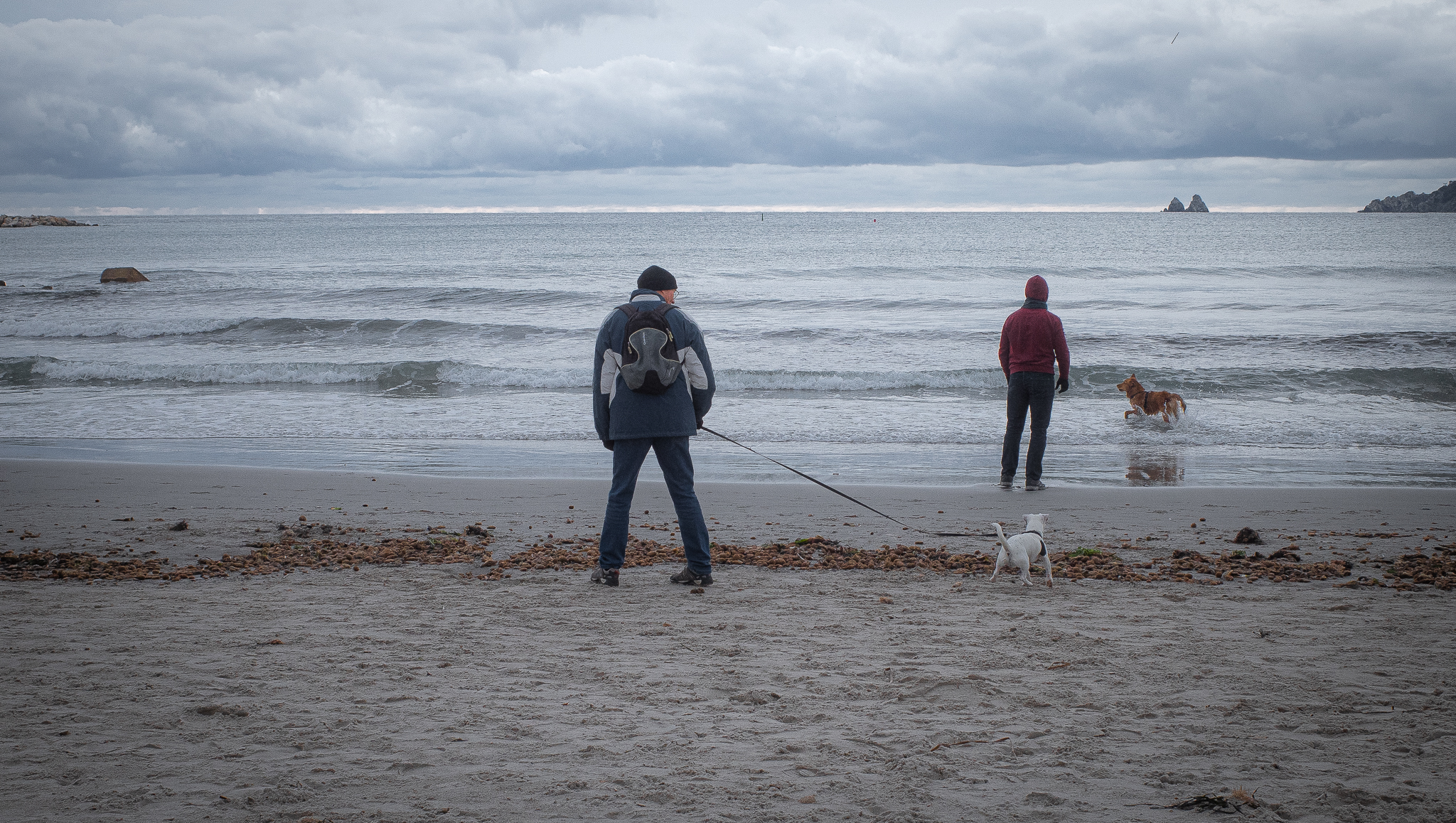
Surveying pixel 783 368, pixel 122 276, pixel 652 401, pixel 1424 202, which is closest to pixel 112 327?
pixel 122 276

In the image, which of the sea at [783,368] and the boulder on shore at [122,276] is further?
the boulder on shore at [122,276]

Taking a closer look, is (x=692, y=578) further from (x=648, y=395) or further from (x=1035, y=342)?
(x=1035, y=342)

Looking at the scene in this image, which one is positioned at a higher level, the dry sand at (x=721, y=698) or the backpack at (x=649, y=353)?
the backpack at (x=649, y=353)

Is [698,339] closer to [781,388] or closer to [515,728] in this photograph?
[515,728]

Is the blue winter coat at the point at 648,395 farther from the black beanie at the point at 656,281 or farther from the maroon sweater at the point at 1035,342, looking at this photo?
the maroon sweater at the point at 1035,342

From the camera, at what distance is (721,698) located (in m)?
3.32

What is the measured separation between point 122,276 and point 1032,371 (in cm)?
3522

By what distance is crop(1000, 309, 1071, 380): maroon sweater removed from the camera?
7.76m

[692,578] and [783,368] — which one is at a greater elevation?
[783,368]

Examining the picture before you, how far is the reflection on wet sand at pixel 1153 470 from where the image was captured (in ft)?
26.9

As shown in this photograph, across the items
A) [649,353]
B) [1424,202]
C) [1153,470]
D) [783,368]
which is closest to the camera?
[649,353]

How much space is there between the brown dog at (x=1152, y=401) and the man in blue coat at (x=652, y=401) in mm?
8215

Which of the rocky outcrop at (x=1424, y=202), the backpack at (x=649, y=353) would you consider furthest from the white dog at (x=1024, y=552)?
the rocky outcrop at (x=1424, y=202)

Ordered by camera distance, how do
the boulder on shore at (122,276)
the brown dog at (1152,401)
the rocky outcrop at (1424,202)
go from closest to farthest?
1. the brown dog at (1152,401)
2. the boulder on shore at (122,276)
3. the rocky outcrop at (1424,202)
